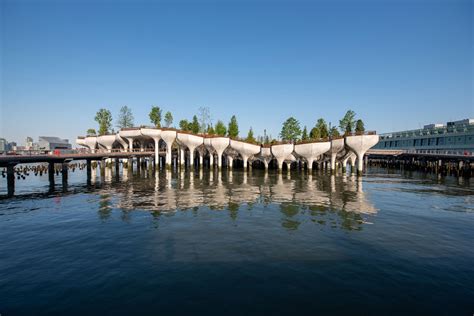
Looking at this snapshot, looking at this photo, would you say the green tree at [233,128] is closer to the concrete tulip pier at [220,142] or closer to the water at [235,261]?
the concrete tulip pier at [220,142]

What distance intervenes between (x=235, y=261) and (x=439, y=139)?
4651 inches

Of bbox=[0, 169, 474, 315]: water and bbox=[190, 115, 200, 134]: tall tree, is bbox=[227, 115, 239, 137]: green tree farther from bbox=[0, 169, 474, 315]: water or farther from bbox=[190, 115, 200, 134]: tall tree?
bbox=[0, 169, 474, 315]: water

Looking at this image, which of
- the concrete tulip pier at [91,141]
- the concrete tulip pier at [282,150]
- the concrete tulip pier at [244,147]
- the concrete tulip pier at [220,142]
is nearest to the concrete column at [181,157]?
the concrete tulip pier at [220,142]

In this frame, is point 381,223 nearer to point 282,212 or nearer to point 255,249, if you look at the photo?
point 282,212

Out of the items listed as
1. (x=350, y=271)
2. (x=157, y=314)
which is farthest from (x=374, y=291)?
(x=157, y=314)

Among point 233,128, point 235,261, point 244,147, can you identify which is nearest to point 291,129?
point 233,128

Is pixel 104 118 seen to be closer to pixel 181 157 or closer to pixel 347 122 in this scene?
pixel 181 157

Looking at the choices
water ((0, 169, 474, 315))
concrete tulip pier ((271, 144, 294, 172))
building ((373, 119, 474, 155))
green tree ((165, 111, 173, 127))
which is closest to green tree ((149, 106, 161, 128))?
green tree ((165, 111, 173, 127))

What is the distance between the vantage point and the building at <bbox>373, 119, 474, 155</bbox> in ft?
276

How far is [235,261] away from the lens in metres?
11.6

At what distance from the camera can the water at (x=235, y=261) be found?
27.7 ft

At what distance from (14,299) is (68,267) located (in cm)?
236

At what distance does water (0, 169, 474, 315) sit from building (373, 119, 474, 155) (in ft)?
248

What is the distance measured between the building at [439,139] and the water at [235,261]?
75.7 metres
